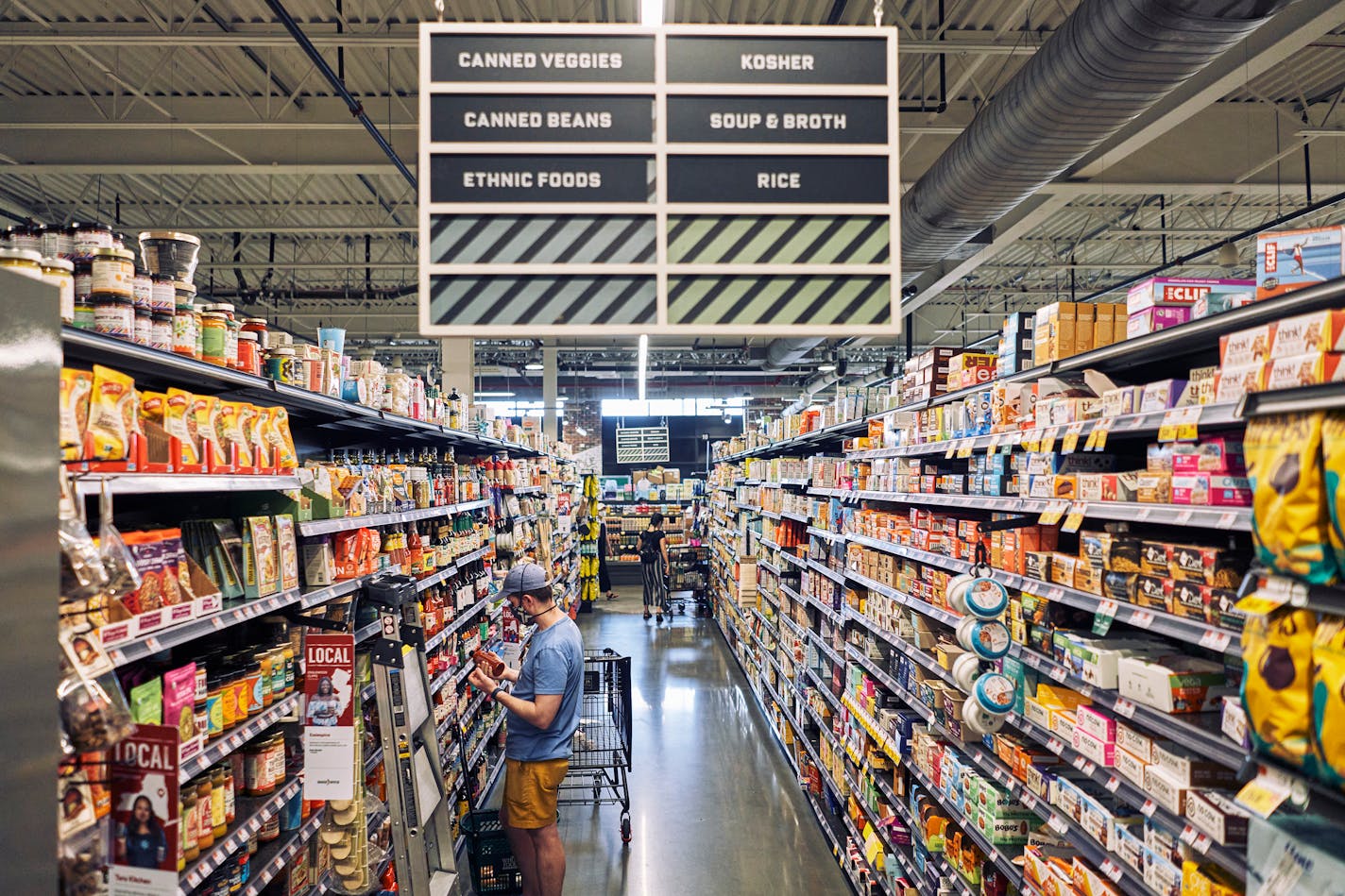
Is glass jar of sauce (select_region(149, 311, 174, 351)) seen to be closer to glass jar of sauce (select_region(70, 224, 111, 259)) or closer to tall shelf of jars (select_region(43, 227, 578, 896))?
tall shelf of jars (select_region(43, 227, 578, 896))

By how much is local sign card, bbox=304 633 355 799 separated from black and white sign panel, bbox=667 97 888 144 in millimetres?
2109

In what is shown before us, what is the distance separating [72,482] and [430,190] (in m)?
1.31

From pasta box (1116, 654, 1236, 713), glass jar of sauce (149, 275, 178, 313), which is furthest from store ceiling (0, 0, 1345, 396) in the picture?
pasta box (1116, 654, 1236, 713)

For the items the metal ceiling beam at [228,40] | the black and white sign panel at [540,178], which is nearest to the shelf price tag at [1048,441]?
the black and white sign panel at [540,178]

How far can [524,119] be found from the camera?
2.61 metres

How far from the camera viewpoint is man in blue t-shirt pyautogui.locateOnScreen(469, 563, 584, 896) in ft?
14.2

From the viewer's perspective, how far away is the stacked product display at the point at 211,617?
1.73 meters

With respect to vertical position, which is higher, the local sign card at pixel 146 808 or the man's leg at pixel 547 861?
the local sign card at pixel 146 808

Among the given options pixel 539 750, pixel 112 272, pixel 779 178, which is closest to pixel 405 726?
pixel 539 750

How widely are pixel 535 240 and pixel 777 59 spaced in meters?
0.98

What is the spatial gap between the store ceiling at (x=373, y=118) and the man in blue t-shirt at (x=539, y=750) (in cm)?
452

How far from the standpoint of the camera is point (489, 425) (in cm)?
763

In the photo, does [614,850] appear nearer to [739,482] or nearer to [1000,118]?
[1000,118]

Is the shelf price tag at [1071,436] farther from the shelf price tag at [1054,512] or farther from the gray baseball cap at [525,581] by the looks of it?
the gray baseball cap at [525,581]
